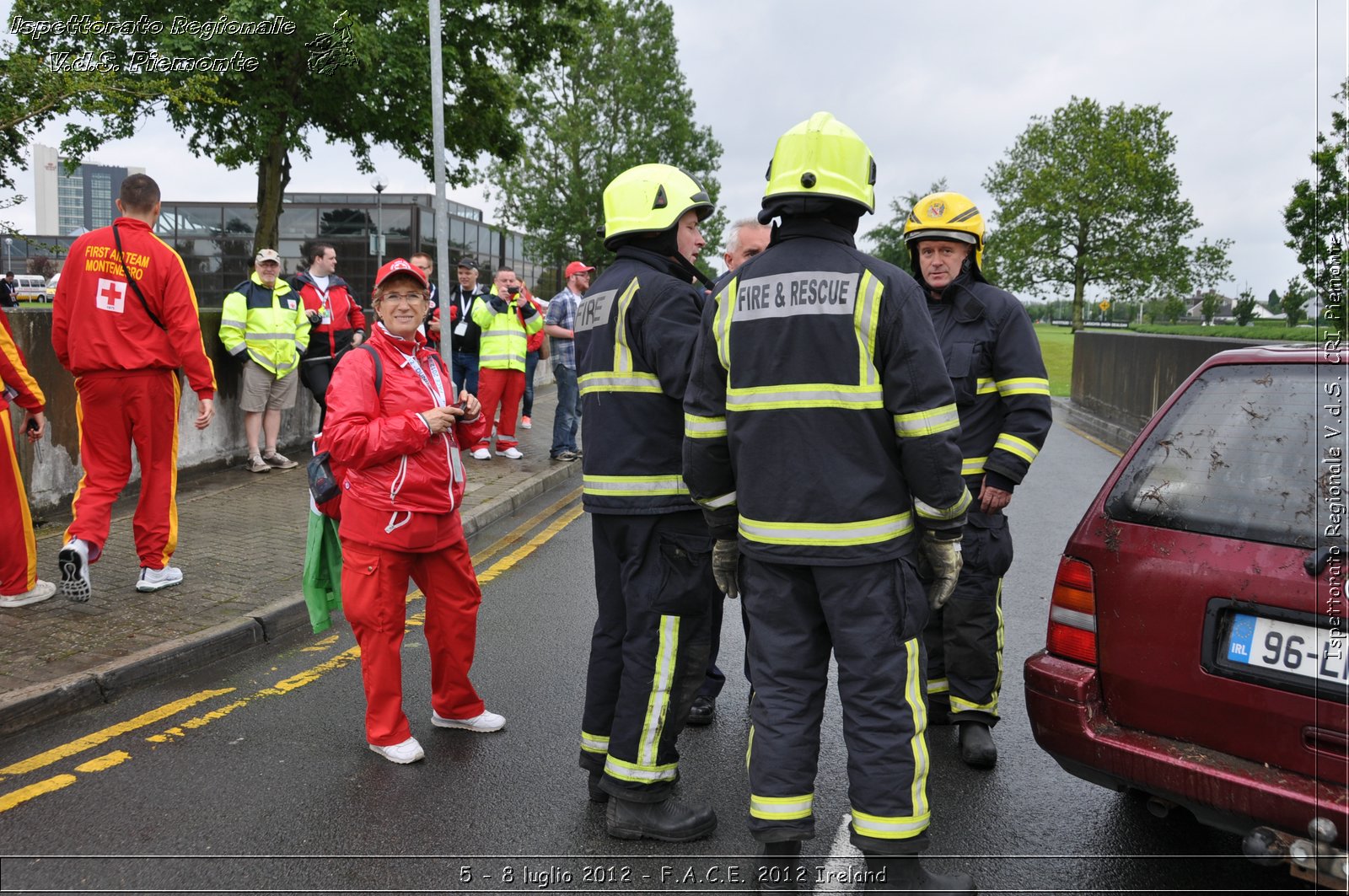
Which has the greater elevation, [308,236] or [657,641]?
[308,236]

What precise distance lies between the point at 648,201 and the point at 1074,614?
1.90m

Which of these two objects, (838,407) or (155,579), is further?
(155,579)

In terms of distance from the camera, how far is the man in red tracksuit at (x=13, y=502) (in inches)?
211

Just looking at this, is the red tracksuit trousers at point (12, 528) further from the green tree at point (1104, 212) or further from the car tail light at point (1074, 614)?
the green tree at point (1104, 212)

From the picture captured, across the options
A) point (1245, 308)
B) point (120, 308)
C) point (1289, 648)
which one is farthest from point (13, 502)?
point (1245, 308)

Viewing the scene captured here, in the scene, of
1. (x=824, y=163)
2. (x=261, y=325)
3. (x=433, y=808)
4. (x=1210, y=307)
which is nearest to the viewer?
(x=824, y=163)

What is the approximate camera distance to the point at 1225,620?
2.82m

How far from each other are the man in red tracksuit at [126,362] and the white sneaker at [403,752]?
2.45 meters

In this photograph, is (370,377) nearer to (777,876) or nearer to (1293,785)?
(777,876)

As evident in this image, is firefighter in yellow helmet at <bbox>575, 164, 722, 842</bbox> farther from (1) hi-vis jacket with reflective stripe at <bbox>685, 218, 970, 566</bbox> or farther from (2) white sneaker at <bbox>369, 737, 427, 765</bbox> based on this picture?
(2) white sneaker at <bbox>369, 737, 427, 765</bbox>

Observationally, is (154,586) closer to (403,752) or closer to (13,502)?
(13,502)

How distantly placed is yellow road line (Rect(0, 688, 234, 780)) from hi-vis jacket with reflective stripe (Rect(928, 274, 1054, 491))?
11.3ft

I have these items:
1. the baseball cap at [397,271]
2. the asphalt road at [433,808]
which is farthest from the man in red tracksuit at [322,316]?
the baseball cap at [397,271]

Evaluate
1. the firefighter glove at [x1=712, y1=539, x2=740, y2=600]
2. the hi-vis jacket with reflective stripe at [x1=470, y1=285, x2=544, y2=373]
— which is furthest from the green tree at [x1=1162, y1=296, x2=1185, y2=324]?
the firefighter glove at [x1=712, y1=539, x2=740, y2=600]
